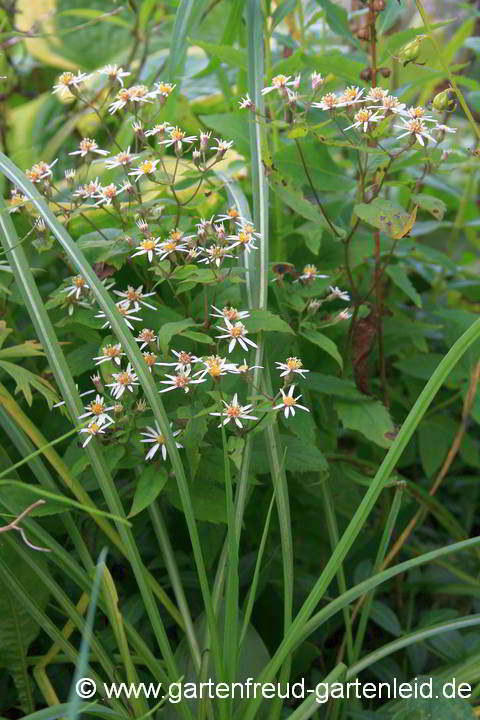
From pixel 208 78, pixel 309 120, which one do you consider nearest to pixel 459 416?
pixel 309 120

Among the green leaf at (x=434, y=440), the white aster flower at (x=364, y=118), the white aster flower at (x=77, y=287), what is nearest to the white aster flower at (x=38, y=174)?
the white aster flower at (x=77, y=287)

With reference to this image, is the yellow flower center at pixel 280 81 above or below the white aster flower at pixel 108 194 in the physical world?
above

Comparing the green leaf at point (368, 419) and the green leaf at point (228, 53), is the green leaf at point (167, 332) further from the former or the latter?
the green leaf at point (228, 53)

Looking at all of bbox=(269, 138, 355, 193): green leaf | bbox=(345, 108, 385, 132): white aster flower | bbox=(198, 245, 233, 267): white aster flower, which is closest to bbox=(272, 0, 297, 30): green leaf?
bbox=(269, 138, 355, 193): green leaf

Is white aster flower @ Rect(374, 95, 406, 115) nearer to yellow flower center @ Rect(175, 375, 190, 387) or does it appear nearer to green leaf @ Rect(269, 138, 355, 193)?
green leaf @ Rect(269, 138, 355, 193)

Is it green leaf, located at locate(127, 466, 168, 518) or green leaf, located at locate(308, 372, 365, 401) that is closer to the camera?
green leaf, located at locate(127, 466, 168, 518)

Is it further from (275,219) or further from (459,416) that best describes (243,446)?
(459,416)
